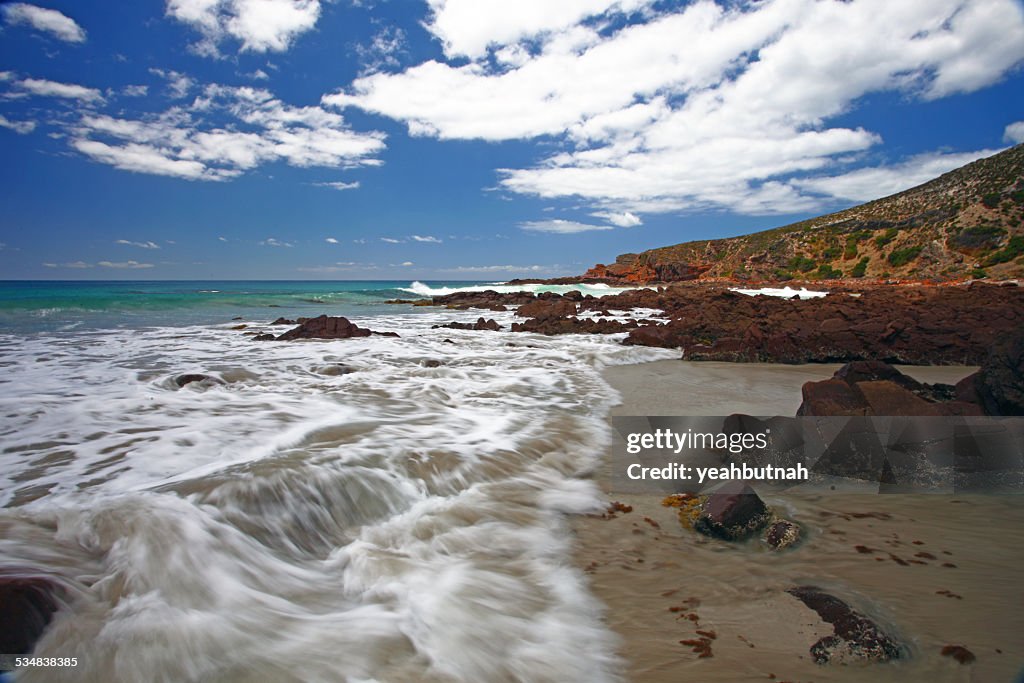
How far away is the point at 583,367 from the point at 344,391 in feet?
16.3

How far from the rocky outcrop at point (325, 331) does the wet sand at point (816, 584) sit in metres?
12.5

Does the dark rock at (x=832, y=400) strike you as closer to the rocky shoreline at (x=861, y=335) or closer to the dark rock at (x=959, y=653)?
the dark rock at (x=959, y=653)

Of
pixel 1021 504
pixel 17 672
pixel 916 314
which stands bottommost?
pixel 17 672

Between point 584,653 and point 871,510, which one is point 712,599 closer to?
point 584,653

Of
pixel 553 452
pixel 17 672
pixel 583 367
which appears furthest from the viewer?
pixel 583 367

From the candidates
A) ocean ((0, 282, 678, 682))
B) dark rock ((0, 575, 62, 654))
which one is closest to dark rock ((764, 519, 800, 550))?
ocean ((0, 282, 678, 682))

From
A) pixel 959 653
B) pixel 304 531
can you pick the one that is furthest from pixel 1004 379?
pixel 304 531

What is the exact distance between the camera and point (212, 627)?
2.52 meters

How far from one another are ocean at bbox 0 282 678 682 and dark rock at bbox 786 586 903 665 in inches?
34.8

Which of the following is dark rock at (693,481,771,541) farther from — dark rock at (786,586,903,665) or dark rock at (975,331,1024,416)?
dark rock at (975,331,1024,416)

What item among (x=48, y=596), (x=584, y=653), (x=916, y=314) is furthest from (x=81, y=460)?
(x=916, y=314)

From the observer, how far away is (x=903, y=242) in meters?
43.6

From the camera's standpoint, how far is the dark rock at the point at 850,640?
2.11 m

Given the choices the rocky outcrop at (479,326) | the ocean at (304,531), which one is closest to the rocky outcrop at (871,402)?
the ocean at (304,531)
